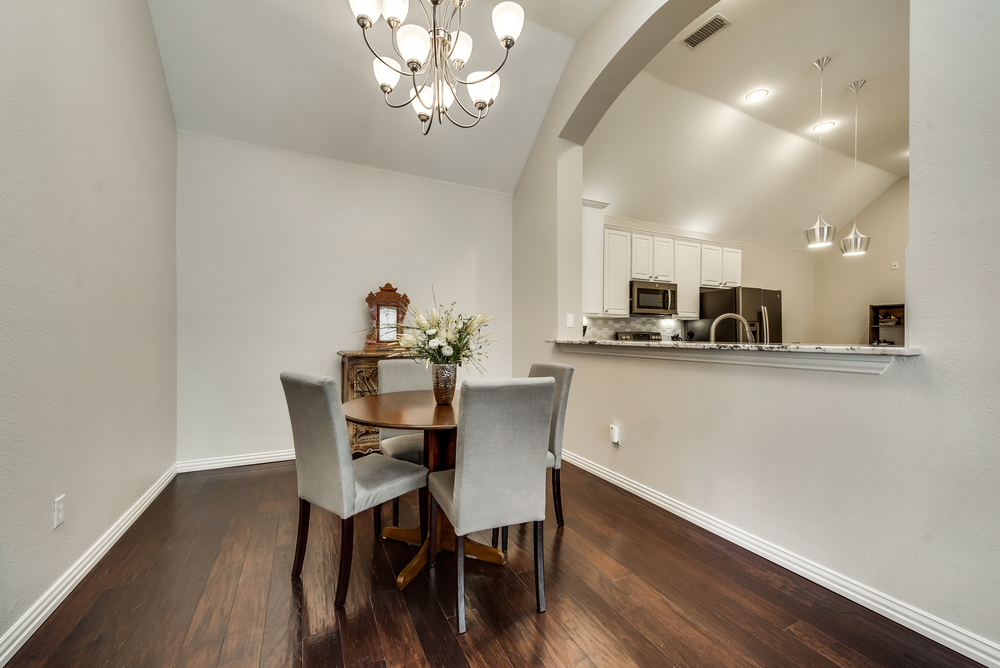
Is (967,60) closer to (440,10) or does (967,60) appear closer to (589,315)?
(440,10)

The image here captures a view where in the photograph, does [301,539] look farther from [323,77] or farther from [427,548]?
[323,77]

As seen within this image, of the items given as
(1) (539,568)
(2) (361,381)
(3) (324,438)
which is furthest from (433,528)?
(2) (361,381)

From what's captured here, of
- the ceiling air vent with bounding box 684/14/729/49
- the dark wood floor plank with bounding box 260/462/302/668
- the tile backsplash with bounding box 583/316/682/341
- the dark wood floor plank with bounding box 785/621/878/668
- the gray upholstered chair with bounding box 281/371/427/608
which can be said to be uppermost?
the ceiling air vent with bounding box 684/14/729/49

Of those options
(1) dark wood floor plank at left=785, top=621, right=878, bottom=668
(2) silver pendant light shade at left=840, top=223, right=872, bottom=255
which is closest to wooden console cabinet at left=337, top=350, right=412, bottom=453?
(1) dark wood floor plank at left=785, top=621, right=878, bottom=668

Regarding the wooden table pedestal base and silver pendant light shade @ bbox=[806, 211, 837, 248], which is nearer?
the wooden table pedestal base

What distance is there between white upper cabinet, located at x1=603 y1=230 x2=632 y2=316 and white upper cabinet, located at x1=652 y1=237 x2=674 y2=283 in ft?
1.37

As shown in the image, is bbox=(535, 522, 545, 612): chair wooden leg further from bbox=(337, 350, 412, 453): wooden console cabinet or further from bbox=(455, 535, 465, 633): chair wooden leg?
bbox=(337, 350, 412, 453): wooden console cabinet

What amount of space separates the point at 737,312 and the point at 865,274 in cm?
294

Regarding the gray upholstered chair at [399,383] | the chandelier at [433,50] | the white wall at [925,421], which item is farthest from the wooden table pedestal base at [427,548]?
the chandelier at [433,50]

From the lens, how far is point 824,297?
672 centimetres

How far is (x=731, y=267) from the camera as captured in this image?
5.63m

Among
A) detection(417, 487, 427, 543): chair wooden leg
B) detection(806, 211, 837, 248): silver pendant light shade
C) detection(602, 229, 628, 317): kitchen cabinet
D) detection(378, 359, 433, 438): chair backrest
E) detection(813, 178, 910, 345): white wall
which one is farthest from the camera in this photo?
detection(813, 178, 910, 345): white wall

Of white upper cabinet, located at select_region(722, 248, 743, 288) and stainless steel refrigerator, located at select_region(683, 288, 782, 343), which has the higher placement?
white upper cabinet, located at select_region(722, 248, 743, 288)

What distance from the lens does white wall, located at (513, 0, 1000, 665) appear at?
1295 mm
